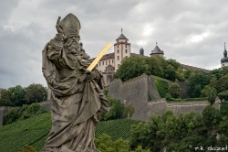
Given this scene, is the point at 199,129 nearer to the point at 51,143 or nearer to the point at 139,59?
the point at 139,59

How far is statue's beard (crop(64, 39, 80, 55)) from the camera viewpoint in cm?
873

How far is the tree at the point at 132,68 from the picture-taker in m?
71.8

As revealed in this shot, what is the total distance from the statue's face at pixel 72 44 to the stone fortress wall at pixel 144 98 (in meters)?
46.9

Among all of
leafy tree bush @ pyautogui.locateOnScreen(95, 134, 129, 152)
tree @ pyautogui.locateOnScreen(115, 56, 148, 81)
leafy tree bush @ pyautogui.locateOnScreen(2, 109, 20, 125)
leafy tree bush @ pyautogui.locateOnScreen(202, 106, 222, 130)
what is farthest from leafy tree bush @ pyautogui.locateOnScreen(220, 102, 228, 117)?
leafy tree bush @ pyautogui.locateOnScreen(2, 109, 20, 125)

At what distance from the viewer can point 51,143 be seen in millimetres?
8336

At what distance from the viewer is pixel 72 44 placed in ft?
28.8

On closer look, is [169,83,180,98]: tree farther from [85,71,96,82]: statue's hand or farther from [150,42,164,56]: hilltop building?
[85,71,96,82]: statue's hand

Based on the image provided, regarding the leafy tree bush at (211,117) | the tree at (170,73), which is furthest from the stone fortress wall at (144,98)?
the leafy tree bush at (211,117)

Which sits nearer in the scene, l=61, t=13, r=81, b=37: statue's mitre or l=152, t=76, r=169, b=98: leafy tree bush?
l=61, t=13, r=81, b=37: statue's mitre

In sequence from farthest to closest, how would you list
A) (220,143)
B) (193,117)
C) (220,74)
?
(220,74), (193,117), (220,143)

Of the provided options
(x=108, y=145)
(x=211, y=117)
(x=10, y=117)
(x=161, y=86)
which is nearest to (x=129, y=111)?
(x=161, y=86)

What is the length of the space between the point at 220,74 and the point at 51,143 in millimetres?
65030

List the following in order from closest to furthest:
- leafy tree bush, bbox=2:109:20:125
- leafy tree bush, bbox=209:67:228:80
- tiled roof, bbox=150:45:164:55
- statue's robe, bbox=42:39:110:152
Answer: statue's robe, bbox=42:39:110:152
leafy tree bush, bbox=209:67:228:80
leafy tree bush, bbox=2:109:20:125
tiled roof, bbox=150:45:164:55

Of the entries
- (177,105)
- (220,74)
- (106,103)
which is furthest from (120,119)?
(106,103)
